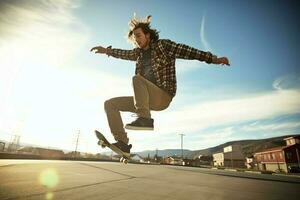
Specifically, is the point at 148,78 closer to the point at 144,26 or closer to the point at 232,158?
the point at 144,26

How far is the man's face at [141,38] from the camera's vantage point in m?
4.44

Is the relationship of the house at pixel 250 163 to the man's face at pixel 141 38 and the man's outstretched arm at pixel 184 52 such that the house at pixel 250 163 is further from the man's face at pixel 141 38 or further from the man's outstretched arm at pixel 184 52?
the man's face at pixel 141 38

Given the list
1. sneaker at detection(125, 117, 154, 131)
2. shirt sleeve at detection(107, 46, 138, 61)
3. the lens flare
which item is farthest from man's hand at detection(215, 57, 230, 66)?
the lens flare

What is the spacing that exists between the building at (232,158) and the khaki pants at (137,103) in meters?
86.3

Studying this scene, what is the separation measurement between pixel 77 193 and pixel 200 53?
317 cm

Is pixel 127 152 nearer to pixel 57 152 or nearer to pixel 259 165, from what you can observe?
pixel 57 152

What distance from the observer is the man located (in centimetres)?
397

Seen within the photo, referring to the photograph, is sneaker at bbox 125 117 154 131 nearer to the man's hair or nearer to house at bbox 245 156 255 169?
the man's hair

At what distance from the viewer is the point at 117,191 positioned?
96.4 inches

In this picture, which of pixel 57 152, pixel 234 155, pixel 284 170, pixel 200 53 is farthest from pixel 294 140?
pixel 200 53

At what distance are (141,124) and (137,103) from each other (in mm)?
390

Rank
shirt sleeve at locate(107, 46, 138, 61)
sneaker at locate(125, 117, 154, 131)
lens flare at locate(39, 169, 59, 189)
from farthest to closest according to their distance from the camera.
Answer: shirt sleeve at locate(107, 46, 138, 61)
sneaker at locate(125, 117, 154, 131)
lens flare at locate(39, 169, 59, 189)

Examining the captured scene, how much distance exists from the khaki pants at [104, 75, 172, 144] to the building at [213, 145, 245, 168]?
86.3 meters

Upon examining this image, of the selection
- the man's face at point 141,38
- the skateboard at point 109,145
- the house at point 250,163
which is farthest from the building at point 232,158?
the man's face at point 141,38
